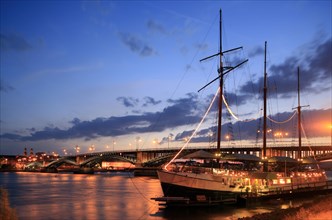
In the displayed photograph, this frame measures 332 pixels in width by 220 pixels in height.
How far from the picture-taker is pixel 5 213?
32281 mm

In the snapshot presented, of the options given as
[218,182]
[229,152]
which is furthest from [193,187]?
[229,152]

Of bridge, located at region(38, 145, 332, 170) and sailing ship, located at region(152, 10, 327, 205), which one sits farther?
bridge, located at region(38, 145, 332, 170)

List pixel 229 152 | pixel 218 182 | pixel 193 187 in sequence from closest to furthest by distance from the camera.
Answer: pixel 193 187
pixel 218 182
pixel 229 152

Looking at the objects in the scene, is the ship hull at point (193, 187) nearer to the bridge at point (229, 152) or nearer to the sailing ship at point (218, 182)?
the sailing ship at point (218, 182)

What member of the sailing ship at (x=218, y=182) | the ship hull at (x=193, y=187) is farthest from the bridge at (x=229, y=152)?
the ship hull at (x=193, y=187)

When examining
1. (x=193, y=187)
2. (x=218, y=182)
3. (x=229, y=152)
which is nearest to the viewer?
(x=193, y=187)

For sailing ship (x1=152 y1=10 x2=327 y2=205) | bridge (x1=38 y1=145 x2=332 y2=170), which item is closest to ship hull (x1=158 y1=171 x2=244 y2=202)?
sailing ship (x1=152 y1=10 x2=327 y2=205)

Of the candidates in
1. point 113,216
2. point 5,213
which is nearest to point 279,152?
point 113,216

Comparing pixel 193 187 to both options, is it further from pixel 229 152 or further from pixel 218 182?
pixel 229 152

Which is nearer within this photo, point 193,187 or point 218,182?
point 193,187

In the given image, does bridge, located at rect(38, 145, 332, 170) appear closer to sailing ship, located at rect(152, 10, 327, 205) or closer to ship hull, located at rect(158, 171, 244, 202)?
sailing ship, located at rect(152, 10, 327, 205)

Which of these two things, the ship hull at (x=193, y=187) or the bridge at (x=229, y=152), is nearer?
the ship hull at (x=193, y=187)

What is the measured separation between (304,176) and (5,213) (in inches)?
2066

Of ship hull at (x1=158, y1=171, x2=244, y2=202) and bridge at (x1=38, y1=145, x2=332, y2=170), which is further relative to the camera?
bridge at (x1=38, y1=145, x2=332, y2=170)
